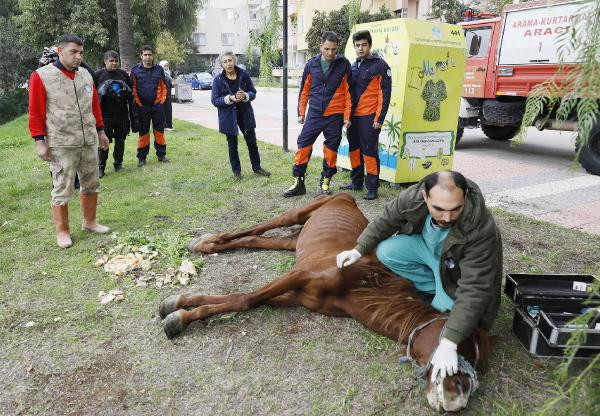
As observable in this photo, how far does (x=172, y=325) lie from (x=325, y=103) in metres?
3.64

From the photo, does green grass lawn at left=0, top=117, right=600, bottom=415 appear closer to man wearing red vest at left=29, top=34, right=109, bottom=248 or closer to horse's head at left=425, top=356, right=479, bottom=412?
horse's head at left=425, top=356, right=479, bottom=412

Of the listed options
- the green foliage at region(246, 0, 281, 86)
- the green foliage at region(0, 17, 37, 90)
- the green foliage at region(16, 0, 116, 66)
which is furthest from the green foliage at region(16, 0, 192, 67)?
the green foliage at region(246, 0, 281, 86)

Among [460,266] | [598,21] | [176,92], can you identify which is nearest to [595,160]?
[460,266]

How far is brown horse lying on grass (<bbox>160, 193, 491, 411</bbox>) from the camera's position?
2.43 m

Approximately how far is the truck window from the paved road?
6.40 ft

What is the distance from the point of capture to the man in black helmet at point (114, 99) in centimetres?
686

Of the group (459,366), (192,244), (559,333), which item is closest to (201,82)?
(192,244)

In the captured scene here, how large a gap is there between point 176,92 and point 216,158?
1566 cm

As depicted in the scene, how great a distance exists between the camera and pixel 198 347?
112 inches

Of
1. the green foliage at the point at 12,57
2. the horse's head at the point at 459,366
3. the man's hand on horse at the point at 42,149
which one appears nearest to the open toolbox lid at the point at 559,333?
the horse's head at the point at 459,366

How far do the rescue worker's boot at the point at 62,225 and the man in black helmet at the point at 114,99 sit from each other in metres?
2.50

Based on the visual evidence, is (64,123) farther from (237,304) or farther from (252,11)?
(237,304)

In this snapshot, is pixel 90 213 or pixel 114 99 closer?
pixel 90 213

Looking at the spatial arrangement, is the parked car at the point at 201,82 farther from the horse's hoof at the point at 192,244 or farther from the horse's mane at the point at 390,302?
the horse's mane at the point at 390,302
